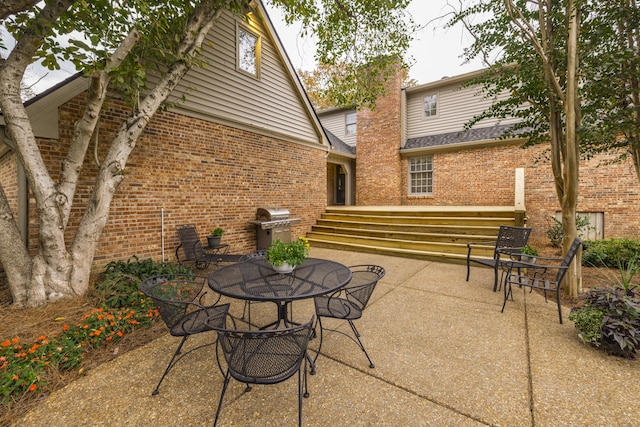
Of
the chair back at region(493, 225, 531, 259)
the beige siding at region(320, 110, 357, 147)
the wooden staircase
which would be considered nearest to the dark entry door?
the beige siding at region(320, 110, 357, 147)

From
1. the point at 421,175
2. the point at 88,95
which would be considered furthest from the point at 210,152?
the point at 421,175

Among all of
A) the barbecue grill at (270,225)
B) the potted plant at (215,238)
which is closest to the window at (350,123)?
the barbecue grill at (270,225)

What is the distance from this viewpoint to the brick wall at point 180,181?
14.6 feet

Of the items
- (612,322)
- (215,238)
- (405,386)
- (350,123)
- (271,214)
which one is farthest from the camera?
(350,123)

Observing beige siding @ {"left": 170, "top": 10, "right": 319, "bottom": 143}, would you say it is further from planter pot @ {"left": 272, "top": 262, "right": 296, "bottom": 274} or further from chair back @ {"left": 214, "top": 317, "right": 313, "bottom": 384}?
chair back @ {"left": 214, "top": 317, "right": 313, "bottom": 384}

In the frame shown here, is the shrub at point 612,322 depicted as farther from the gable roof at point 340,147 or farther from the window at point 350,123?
the window at point 350,123

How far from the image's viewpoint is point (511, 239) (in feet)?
15.6

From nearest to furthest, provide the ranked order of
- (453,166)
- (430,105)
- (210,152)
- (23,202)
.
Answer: (23,202)
(210,152)
(453,166)
(430,105)

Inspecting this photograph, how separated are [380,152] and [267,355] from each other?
11.3m

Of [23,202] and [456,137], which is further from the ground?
[456,137]

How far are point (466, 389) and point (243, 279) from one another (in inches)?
84.4

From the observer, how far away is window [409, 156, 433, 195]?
11242mm

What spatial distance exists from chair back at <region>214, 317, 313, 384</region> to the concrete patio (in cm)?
46

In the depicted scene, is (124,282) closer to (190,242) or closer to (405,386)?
(190,242)
